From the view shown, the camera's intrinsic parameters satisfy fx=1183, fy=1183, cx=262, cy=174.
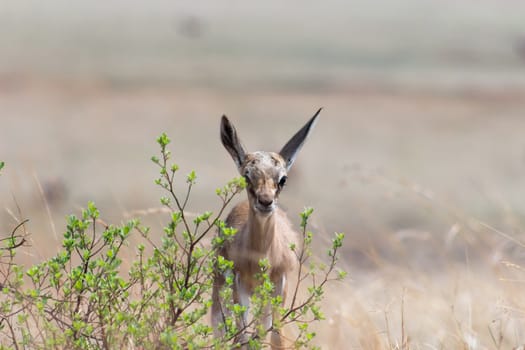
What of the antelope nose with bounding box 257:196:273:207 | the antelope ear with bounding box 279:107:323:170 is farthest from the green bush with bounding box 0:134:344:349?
the antelope ear with bounding box 279:107:323:170

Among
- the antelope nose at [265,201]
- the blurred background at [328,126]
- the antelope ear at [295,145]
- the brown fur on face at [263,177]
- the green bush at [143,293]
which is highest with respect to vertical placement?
the blurred background at [328,126]

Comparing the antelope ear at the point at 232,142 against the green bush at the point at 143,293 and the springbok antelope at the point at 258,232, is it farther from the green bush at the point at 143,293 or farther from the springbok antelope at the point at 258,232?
the green bush at the point at 143,293

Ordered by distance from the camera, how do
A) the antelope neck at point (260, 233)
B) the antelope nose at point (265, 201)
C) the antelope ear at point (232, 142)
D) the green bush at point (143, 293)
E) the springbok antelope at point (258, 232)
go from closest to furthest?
the green bush at point (143, 293) → the antelope nose at point (265, 201) → the springbok antelope at point (258, 232) → the antelope ear at point (232, 142) → the antelope neck at point (260, 233)

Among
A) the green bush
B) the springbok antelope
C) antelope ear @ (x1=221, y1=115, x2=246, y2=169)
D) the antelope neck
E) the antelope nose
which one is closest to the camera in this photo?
the green bush

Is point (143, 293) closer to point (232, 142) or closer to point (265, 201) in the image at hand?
point (265, 201)

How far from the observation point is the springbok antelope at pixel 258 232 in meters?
6.64

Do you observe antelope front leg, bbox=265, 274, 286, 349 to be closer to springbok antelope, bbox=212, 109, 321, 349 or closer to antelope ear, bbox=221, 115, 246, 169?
springbok antelope, bbox=212, 109, 321, 349

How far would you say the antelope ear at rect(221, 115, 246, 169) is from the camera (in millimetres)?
6910

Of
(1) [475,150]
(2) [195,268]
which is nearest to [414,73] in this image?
(1) [475,150]

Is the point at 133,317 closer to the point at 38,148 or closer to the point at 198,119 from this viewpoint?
the point at 38,148

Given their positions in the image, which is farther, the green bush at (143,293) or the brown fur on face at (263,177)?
the brown fur on face at (263,177)

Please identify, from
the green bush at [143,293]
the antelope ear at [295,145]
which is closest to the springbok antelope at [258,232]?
the antelope ear at [295,145]

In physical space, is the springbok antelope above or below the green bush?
above

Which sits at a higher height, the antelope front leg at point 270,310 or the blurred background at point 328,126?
the blurred background at point 328,126
